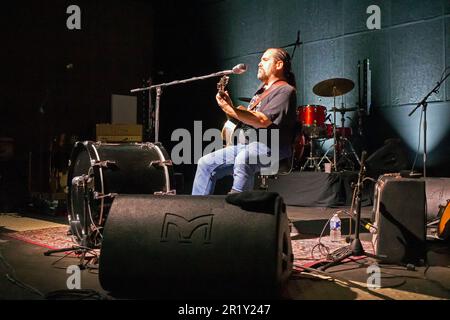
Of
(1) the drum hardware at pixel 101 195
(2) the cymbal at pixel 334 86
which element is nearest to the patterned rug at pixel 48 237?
(1) the drum hardware at pixel 101 195

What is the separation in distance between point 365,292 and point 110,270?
1207 millimetres

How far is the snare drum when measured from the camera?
22.2 ft

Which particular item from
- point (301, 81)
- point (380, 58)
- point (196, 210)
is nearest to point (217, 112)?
point (301, 81)

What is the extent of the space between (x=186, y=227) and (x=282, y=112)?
4.82ft

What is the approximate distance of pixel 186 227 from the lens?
79.9 inches

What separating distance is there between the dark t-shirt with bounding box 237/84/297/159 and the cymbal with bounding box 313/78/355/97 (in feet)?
11.3

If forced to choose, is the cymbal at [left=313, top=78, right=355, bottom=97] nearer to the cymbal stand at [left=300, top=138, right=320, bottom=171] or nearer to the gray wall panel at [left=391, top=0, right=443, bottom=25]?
the cymbal stand at [left=300, top=138, right=320, bottom=171]

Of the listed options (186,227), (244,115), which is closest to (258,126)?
(244,115)

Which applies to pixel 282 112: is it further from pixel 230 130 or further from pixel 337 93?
pixel 337 93

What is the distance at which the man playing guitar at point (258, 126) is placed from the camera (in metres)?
3.16

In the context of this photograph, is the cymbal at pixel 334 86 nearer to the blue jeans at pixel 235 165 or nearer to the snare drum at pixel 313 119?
the snare drum at pixel 313 119

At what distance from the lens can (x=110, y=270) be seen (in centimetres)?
205

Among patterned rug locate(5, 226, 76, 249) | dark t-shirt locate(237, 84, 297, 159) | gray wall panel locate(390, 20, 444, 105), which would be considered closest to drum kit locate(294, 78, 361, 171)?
gray wall panel locate(390, 20, 444, 105)
